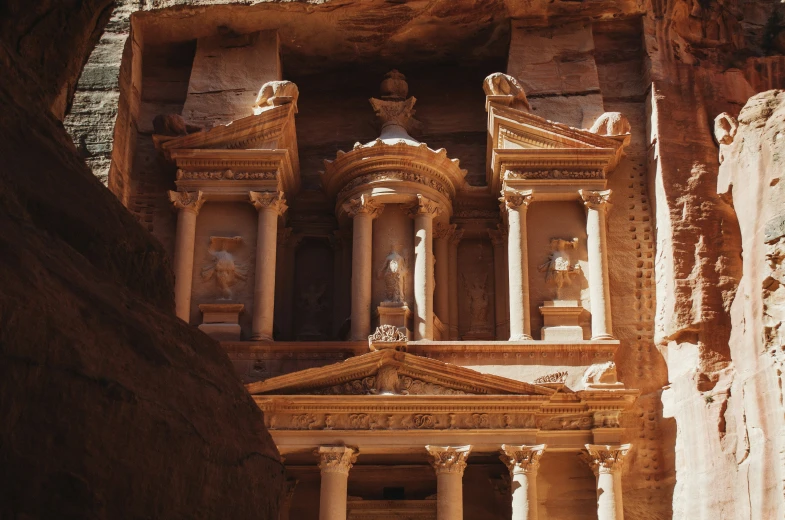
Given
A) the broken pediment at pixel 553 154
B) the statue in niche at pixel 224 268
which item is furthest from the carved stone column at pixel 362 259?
the broken pediment at pixel 553 154

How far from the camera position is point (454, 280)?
20.3 metres

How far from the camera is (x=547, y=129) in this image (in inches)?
764

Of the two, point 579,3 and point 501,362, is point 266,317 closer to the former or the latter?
point 501,362

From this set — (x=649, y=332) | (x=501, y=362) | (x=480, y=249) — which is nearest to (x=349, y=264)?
(x=480, y=249)

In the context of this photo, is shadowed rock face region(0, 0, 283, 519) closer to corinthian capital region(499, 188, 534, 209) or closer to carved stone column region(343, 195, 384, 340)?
carved stone column region(343, 195, 384, 340)

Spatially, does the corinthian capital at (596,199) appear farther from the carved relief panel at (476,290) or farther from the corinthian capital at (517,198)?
the carved relief panel at (476,290)

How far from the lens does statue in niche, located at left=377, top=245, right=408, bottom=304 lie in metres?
18.6

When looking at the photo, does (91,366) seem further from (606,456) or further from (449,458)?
(606,456)

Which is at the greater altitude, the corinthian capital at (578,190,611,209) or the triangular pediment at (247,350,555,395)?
the corinthian capital at (578,190,611,209)

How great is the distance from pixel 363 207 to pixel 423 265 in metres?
1.42

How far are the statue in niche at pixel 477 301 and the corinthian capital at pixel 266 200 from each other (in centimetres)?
365

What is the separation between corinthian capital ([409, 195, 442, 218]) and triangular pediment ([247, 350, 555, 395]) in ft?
10.8

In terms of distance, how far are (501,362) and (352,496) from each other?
124 inches

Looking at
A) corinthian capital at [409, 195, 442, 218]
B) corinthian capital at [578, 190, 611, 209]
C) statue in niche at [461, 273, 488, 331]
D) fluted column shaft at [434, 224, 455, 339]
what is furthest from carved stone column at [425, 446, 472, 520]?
corinthian capital at [578, 190, 611, 209]
